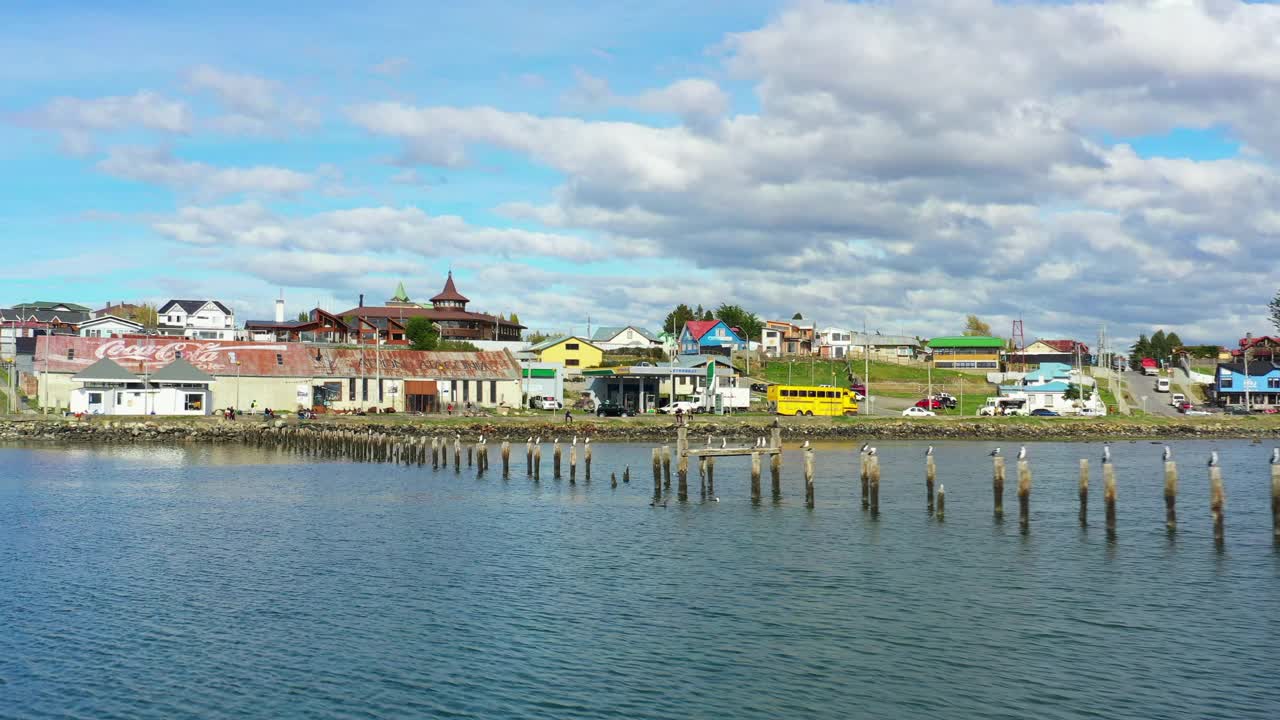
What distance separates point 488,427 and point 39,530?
5026 cm

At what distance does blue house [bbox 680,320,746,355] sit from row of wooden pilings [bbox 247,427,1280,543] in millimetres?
69928

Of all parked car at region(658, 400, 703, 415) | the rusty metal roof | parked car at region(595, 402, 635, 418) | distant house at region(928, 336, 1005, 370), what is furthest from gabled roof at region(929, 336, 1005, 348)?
the rusty metal roof

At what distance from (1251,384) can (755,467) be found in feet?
315

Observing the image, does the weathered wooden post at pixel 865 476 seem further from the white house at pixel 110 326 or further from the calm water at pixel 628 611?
the white house at pixel 110 326

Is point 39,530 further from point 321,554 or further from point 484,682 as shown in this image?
point 484,682

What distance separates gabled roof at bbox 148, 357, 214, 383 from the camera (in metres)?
89.4

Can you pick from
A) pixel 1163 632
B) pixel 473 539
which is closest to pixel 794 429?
pixel 473 539

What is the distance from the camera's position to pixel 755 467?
151ft

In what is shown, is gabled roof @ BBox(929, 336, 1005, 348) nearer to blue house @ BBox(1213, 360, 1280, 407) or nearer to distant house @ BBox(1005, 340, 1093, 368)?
distant house @ BBox(1005, 340, 1093, 368)

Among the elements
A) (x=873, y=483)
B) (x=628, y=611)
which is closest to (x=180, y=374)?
(x=873, y=483)

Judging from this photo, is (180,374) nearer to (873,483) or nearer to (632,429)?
(632,429)

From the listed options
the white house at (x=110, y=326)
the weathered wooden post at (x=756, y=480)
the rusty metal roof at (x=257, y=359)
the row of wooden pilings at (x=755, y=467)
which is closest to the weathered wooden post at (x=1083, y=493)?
the row of wooden pilings at (x=755, y=467)

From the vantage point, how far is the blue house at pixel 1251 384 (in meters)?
120

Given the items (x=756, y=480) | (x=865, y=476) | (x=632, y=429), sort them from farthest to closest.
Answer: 1. (x=632, y=429)
2. (x=756, y=480)
3. (x=865, y=476)
